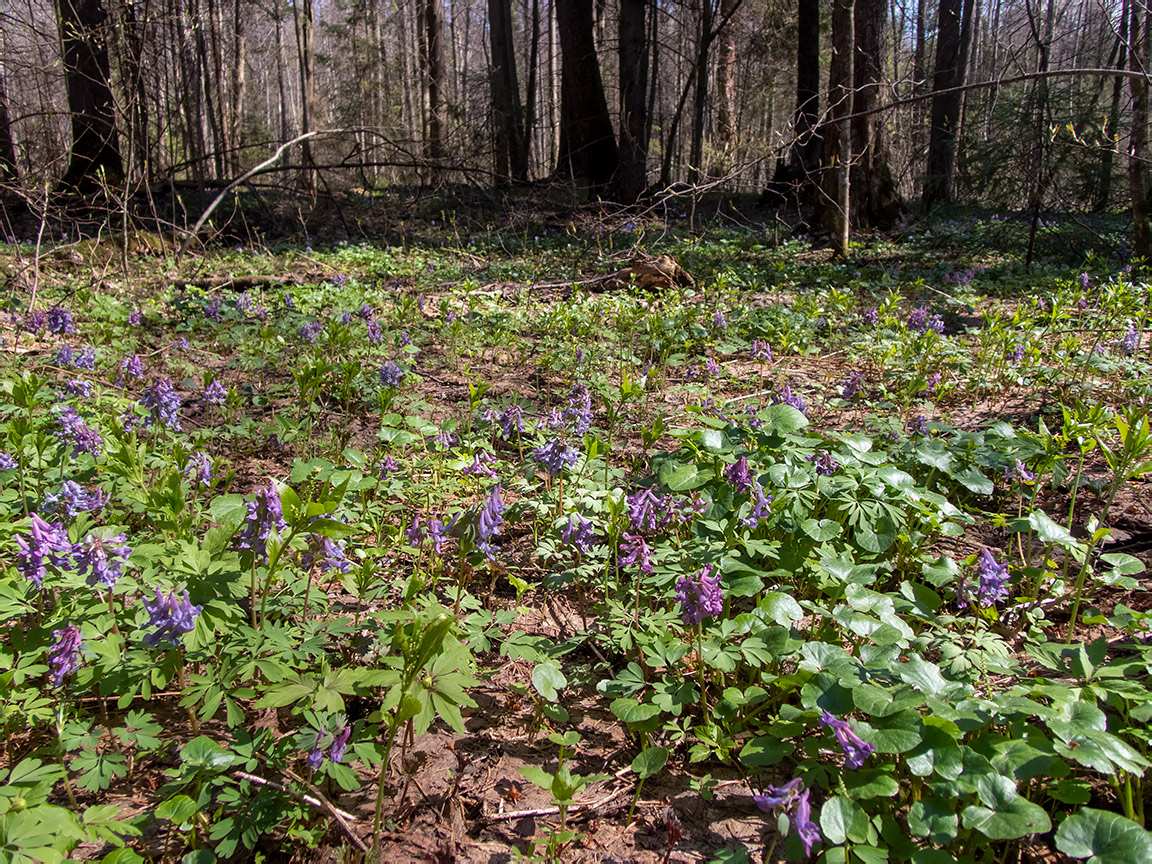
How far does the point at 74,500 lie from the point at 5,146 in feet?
43.8

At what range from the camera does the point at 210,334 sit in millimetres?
5695

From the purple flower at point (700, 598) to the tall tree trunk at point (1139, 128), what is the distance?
247 inches

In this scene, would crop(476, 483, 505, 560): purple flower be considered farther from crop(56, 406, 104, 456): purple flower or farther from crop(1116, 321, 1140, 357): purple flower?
crop(1116, 321, 1140, 357): purple flower

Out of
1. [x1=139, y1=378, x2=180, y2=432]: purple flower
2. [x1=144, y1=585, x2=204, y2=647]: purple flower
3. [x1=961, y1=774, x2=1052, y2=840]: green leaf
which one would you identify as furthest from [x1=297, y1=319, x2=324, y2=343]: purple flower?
[x1=961, y1=774, x2=1052, y2=840]: green leaf

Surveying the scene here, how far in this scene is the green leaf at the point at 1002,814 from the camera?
1.19 m

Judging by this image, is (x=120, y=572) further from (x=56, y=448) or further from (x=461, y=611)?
(x=56, y=448)

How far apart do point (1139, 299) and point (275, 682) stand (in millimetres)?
6681

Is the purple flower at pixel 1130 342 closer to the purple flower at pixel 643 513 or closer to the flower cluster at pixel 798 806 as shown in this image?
the purple flower at pixel 643 513

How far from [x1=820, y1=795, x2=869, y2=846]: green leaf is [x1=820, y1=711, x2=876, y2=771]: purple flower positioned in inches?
2.9

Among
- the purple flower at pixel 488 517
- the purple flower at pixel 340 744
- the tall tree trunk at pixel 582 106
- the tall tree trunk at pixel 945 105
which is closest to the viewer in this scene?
the purple flower at pixel 340 744

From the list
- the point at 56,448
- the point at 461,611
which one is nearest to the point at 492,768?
the point at 461,611

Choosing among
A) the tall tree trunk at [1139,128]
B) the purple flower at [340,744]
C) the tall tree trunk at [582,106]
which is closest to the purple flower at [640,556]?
the purple flower at [340,744]

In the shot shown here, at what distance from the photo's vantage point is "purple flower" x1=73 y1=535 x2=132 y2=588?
1.66 meters

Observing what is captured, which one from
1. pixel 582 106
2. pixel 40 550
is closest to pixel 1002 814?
pixel 40 550
